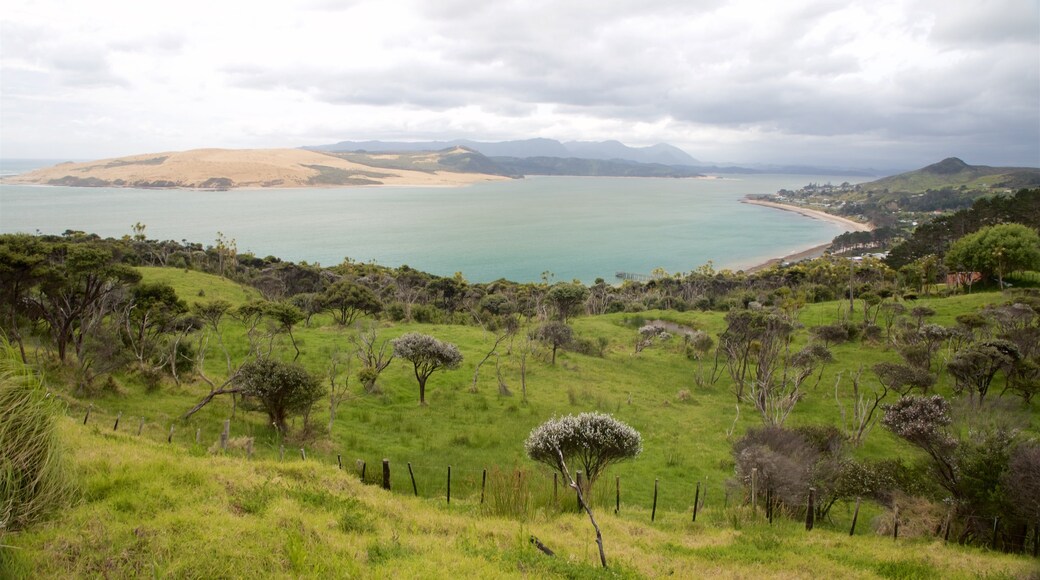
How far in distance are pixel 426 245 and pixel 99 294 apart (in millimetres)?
104905

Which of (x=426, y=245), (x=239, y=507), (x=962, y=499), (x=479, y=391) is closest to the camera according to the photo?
(x=239, y=507)

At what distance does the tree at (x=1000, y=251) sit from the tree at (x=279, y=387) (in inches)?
2136

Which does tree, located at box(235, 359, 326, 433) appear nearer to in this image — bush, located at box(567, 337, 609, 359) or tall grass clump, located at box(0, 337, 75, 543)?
tall grass clump, located at box(0, 337, 75, 543)

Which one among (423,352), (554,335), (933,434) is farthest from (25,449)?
(554,335)

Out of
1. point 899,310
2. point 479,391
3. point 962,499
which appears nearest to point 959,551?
point 962,499

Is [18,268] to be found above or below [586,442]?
above

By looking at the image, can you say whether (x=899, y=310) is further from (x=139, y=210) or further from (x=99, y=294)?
(x=139, y=210)

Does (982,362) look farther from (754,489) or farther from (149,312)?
(149,312)

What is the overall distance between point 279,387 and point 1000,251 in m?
56.0

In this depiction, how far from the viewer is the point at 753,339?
32.8 metres

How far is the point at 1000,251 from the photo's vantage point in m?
45.3

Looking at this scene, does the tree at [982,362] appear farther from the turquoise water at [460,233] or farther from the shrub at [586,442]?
the turquoise water at [460,233]

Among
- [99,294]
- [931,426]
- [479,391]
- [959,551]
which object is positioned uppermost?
[99,294]

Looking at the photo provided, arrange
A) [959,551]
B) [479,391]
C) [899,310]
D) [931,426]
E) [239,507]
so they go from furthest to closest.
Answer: [899,310], [479,391], [931,426], [959,551], [239,507]
